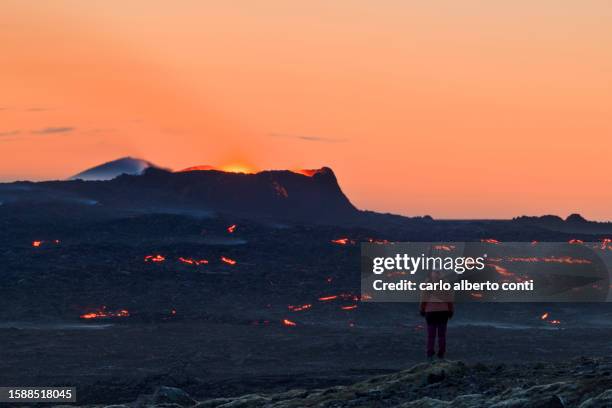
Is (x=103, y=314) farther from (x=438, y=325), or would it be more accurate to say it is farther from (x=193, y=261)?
(x=438, y=325)

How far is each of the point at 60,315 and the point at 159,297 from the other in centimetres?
906

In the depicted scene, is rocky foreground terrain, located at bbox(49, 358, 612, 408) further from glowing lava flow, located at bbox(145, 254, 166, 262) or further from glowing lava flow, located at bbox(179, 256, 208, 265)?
glowing lava flow, located at bbox(179, 256, 208, 265)

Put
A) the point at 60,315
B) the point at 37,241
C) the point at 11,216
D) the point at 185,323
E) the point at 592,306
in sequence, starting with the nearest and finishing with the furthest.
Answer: the point at 185,323
the point at 60,315
the point at 592,306
the point at 37,241
the point at 11,216

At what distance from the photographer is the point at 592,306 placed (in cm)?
6750

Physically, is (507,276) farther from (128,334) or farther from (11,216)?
(11,216)

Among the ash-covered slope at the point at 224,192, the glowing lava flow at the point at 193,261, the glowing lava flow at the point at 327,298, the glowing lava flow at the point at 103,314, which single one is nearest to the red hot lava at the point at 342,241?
the glowing lava flow at the point at 193,261

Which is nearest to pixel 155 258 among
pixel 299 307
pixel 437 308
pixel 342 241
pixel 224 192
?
pixel 342 241

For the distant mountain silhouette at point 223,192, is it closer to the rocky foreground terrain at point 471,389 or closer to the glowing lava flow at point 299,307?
the glowing lava flow at point 299,307

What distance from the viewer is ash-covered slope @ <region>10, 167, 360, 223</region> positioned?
140 meters

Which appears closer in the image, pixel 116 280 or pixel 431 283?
pixel 431 283

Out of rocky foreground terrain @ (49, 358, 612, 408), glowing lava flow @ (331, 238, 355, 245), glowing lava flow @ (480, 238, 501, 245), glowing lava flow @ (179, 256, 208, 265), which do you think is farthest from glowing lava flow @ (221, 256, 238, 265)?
rocky foreground terrain @ (49, 358, 612, 408)

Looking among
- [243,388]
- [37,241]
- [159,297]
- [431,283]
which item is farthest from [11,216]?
[431,283]

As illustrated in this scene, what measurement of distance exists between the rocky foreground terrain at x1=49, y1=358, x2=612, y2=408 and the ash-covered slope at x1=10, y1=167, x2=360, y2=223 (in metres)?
113

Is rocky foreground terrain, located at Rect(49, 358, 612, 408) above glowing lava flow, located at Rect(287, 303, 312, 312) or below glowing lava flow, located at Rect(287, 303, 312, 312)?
above
